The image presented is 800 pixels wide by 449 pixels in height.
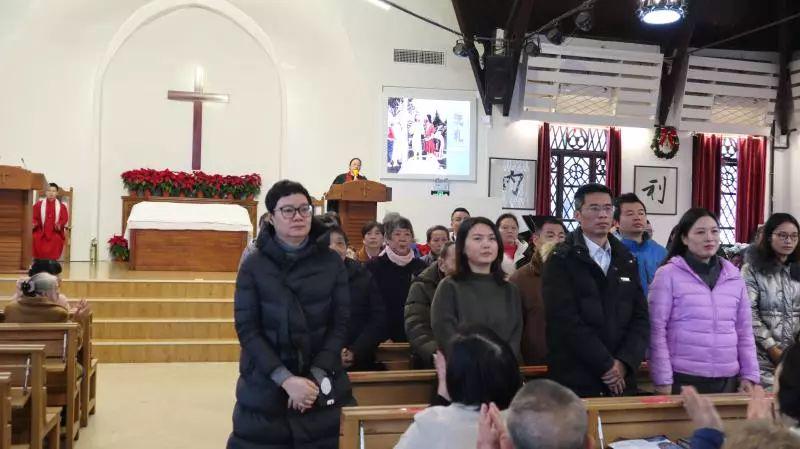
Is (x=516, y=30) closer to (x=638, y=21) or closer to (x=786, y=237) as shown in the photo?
(x=638, y=21)

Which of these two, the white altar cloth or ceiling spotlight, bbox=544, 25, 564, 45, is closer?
the white altar cloth

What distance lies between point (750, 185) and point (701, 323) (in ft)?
29.8

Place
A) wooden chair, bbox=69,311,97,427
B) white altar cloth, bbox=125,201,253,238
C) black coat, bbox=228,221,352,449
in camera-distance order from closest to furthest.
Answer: black coat, bbox=228,221,352,449
wooden chair, bbox=69,311,97,427
white altar cloth, bbox=125,201,253,238

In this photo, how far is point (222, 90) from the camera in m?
10.1

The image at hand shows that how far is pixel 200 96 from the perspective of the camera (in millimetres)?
9570

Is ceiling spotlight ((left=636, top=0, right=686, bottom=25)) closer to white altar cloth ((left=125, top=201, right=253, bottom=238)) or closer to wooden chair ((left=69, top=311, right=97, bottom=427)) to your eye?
white altar cloth ((left=125, top=201, right=253, bottom=238))

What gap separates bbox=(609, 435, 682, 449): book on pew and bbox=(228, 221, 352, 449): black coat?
2.86 ft

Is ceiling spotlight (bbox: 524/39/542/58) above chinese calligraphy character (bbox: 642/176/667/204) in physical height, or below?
above

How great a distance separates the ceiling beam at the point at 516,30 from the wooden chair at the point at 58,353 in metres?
6.78

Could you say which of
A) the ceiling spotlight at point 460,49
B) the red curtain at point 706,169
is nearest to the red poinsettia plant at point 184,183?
the ceiling spotlight at point 460,49

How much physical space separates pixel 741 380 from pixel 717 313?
0.90ft

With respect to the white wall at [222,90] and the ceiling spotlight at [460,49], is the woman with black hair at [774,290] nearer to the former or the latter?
the ceiling spotlight at [460,49]

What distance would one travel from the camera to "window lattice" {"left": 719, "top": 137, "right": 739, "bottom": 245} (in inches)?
422

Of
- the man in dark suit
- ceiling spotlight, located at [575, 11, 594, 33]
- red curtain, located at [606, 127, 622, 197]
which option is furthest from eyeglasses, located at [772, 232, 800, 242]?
red curtain, located at [606, 127, 622, 197]
